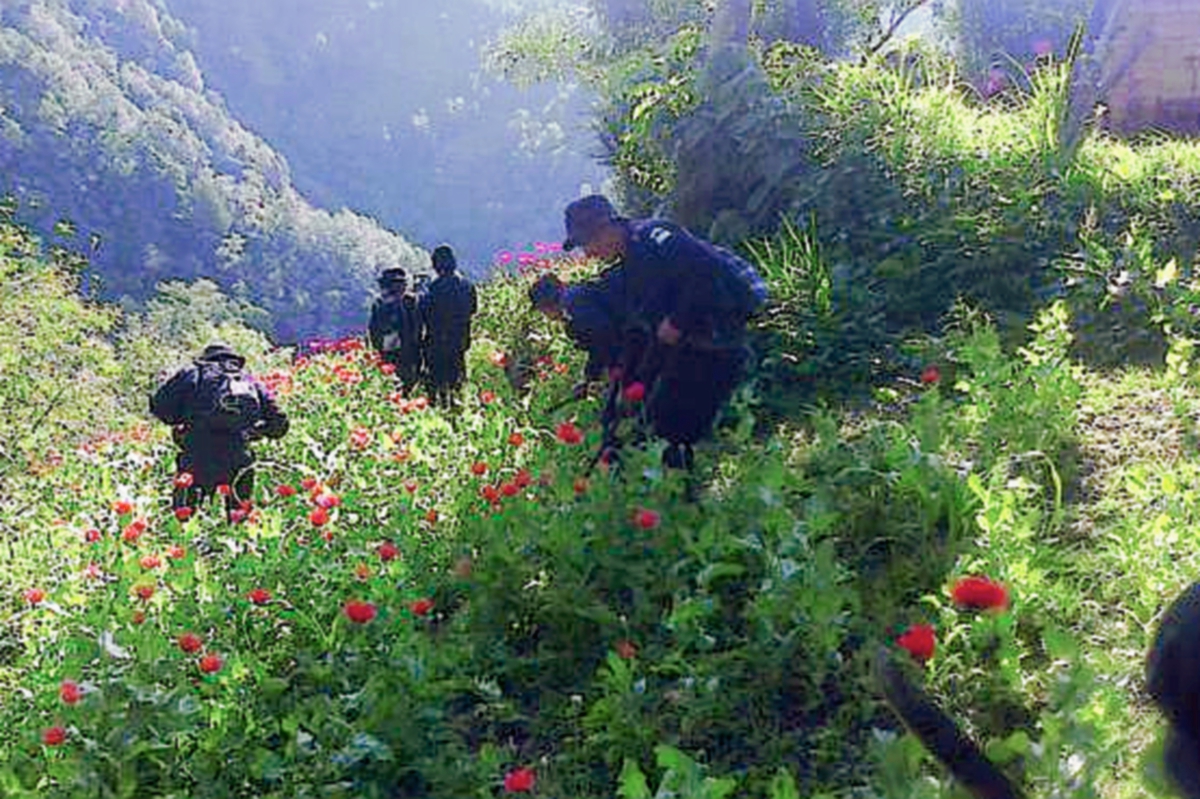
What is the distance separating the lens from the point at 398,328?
9.03m

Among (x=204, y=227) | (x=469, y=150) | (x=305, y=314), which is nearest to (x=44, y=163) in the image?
(x=204, y=227)

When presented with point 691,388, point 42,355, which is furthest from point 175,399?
point 42,355

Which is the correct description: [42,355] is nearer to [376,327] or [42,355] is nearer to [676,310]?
[376,327]

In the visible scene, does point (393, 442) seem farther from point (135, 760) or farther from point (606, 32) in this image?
point (606, 32)

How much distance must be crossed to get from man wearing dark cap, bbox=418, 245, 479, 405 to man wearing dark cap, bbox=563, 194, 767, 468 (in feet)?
11.7

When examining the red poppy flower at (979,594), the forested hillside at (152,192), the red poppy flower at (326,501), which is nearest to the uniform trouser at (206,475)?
the red poppy flower at (326,501)

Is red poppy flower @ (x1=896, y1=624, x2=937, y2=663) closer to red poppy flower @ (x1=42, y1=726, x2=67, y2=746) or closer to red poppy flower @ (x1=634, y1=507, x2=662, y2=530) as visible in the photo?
red poppy flower @ (x1=634, y1=507, x2=662, y2=530)

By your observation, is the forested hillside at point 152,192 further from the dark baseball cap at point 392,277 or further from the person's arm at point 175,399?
A: the person's arm at point 175,399

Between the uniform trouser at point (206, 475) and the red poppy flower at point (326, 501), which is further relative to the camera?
the uniform trouser at point (206, 475)

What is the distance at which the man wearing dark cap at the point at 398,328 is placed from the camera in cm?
899

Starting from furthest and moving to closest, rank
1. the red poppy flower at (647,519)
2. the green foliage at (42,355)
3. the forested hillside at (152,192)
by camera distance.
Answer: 1. the forested hillside at (152,192)
2. the green foliage at (42,355)
3. the red poppy flower at (647,519)

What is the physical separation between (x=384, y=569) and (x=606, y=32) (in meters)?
13.1

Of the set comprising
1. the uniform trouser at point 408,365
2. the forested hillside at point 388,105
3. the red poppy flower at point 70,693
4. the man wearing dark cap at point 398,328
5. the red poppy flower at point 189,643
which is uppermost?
the forested hillside at point 388,105

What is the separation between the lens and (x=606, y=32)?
1620 centimetres
